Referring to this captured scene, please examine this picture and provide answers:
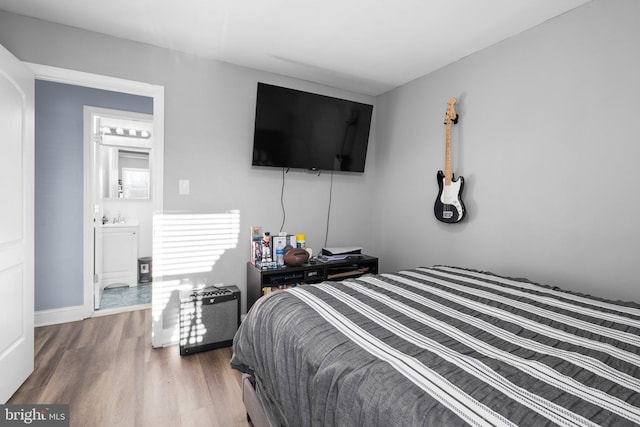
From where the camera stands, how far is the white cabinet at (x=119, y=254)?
4051 millimetres

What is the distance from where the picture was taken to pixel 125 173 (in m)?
4.65

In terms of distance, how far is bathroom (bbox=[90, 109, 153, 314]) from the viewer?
146 inches

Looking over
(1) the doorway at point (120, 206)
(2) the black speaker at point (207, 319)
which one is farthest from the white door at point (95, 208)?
(2) the black speaker at point (207, 319)

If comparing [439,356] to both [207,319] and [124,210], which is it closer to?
[207,319]

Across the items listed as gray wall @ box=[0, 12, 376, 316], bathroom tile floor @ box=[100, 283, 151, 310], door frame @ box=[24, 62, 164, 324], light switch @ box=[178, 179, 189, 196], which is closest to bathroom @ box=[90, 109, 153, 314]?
bathroom tile floor @ box=[100, 283, 151, 310]

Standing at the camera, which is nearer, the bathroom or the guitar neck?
the guitar neck

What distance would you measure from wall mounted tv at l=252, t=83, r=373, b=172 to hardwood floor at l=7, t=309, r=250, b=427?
5.71 feet

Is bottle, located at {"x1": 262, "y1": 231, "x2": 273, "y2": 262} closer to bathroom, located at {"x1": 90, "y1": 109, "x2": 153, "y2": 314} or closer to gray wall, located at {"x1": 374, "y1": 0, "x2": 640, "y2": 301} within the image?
gray wall, located at {"x1": 374, "y1": 0, "x2": 640, "y2": 301}

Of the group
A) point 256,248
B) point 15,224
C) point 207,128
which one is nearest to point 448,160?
point 256,248

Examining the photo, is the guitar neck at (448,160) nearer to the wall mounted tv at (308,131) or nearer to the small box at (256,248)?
the wall mounted tv at (308,131)

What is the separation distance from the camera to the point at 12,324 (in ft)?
6.20

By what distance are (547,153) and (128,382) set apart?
10.3ft

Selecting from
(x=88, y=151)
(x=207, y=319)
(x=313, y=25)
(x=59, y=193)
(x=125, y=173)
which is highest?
(x=313, y=25)

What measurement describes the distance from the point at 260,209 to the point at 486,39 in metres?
2.29
